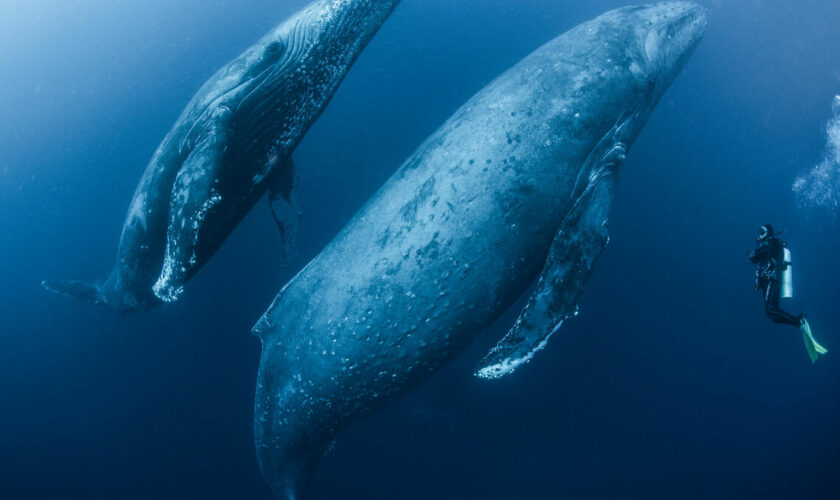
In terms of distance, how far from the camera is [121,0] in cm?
820

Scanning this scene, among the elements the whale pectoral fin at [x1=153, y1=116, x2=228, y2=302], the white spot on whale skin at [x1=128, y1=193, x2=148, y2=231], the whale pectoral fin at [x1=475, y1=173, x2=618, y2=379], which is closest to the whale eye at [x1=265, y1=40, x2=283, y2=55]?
the whale pectoral fin at [x1=153, y1=116, x2=228, y2=302]

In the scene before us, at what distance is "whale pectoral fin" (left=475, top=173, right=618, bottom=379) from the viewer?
252cm

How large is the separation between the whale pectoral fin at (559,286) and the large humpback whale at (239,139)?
251 centimetres

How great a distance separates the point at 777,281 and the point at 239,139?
5584 mm

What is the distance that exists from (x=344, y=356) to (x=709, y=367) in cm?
769

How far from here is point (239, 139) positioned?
10.4 feet

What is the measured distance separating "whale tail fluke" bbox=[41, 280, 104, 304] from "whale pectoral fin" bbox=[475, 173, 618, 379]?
17.5 feet

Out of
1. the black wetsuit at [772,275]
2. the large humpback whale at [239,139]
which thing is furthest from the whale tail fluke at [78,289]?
the black wetsuit at [772,275]

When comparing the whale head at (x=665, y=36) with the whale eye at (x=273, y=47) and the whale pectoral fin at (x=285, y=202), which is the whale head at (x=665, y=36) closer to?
the whale eye at (x=273, y=47)

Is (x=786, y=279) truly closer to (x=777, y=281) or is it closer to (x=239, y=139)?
(x=777, y=281)

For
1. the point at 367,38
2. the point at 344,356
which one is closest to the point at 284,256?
the point at 344,356

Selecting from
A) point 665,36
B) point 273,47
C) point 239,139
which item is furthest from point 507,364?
point 665,36

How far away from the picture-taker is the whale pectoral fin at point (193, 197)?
2.93 meters

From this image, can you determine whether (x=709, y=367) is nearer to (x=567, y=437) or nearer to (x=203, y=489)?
(x=567, y=437)
